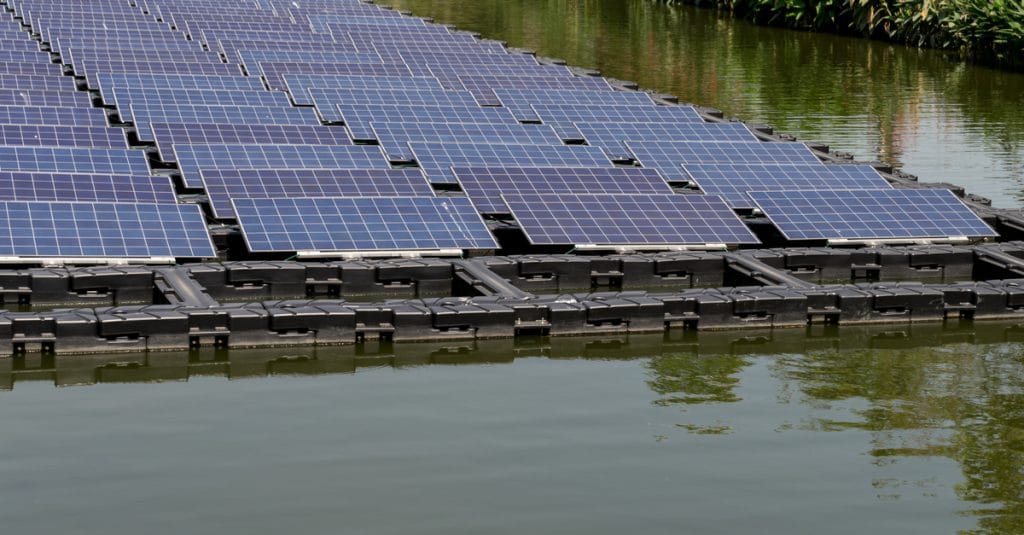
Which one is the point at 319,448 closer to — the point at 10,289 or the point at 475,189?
the point at 10,289

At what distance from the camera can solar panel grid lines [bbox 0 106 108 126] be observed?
35312 millimetres

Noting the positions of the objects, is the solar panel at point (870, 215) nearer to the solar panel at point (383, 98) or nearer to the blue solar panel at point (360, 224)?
the blue solar panel at point (360, 224)

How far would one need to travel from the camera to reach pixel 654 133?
127 feet

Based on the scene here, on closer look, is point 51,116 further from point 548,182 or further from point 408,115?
point 548,182

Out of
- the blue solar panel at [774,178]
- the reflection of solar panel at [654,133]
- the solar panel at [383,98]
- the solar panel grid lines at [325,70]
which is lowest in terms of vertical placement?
the blue solar panel at [774,178]

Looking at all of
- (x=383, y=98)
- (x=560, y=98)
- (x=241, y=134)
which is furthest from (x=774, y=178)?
(x=383, y=98)

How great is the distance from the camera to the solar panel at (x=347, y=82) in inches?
1704

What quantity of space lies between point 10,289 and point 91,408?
18.4ft

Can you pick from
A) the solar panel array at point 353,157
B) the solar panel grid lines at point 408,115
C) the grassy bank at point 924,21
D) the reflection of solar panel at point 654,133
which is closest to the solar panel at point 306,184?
the solar panel array at point 353,157

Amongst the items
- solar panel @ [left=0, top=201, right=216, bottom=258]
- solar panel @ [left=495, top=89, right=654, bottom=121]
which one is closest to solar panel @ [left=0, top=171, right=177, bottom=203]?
solar panel @ [left=0, top=201, right=216, bottom=258]

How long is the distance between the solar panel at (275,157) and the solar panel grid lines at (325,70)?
1303 centimetres

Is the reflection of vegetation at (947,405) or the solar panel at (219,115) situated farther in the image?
the solar panel at (219,115)

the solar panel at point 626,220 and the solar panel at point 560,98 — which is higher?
the solar panel at point 560,98

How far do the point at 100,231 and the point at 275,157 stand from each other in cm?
683
